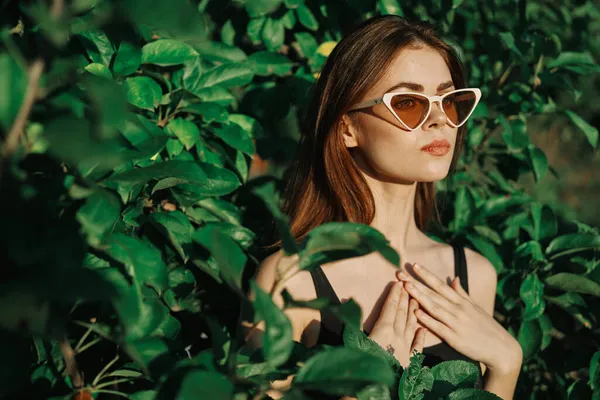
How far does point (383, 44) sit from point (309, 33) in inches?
20.6

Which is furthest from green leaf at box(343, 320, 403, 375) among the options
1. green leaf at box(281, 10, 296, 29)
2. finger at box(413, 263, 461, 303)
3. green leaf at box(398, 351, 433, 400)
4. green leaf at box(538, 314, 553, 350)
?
green leaf at box(281, 10, 296, 29)

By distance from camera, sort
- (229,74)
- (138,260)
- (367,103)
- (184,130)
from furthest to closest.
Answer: (367,103) < (229,74) < (184,130) < (138,260)

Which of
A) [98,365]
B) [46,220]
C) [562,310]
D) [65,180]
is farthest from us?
[562,310]

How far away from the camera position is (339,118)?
1923mm

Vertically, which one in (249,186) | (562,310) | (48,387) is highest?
(249,186)

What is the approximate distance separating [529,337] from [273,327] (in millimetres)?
1289

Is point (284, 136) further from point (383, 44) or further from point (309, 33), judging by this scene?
point (383, 44)

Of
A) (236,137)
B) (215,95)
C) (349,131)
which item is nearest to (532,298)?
(349,131)

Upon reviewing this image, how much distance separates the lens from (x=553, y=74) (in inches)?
83.1

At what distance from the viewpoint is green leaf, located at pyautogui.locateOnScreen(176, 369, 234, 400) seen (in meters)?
0.82

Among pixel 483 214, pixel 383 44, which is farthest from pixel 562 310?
pixel 383 44

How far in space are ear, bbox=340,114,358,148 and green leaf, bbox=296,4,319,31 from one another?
39 cm

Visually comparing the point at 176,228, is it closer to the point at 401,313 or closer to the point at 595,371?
the point at 401,313

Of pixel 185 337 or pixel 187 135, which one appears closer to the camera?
pixel 187 135
